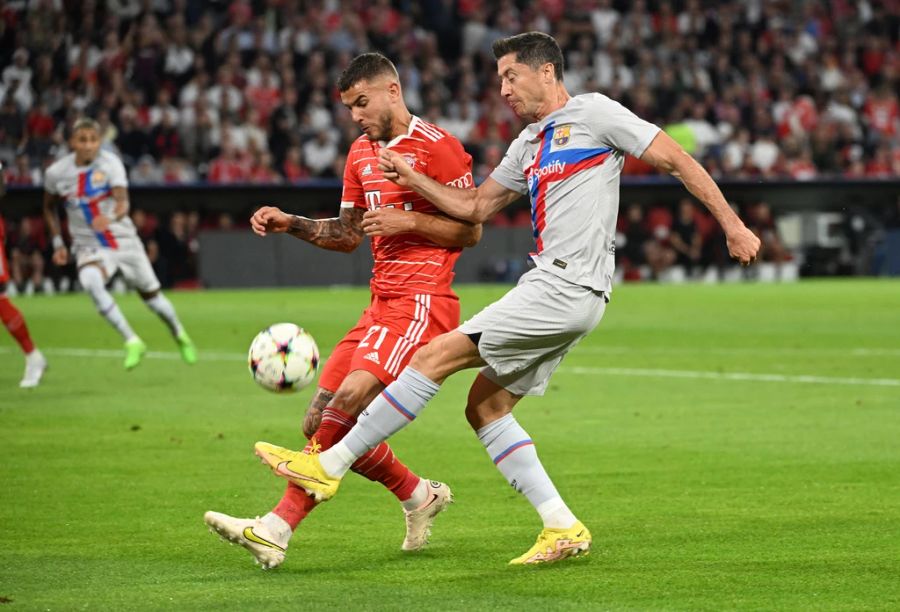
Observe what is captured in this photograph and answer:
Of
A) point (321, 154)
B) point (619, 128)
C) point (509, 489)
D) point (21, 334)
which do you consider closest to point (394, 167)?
point (619, 128)

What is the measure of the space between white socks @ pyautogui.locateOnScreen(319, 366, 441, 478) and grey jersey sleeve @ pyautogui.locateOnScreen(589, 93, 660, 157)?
1228mm

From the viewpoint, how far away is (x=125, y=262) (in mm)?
16781

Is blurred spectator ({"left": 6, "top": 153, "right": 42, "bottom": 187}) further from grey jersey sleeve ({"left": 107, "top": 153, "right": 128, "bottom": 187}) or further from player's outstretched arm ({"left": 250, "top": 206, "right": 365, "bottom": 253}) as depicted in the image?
player's outstretched arm ({"left": 250, "top": 206, "right": 365, "bottom": 253})

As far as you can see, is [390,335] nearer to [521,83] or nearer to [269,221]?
[269,221]

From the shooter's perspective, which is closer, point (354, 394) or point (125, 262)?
point (354, 394)

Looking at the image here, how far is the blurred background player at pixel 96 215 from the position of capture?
54.3ft

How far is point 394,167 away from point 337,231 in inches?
32.1

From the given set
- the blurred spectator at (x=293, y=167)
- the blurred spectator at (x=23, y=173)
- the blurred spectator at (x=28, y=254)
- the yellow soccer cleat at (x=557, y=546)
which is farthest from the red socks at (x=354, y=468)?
the blurred spectator at (x=293, y=167)

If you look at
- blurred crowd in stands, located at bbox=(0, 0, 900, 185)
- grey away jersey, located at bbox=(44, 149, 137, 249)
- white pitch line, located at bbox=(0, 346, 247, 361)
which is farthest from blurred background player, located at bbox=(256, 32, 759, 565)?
blurred crowd in stands, located at bbox=(0, 0, 900, 185)

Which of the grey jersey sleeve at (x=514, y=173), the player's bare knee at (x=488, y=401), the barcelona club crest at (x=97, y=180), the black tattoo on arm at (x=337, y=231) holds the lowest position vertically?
the player's bare knee at (x=488, y=401)

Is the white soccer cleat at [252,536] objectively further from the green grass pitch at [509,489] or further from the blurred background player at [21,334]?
the blurred background player at [21,334]

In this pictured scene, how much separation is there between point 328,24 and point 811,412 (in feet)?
72.2

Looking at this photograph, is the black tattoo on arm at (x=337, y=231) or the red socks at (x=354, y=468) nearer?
the red socks at (x=354, y=468)

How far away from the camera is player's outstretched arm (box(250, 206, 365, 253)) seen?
23.0ft
